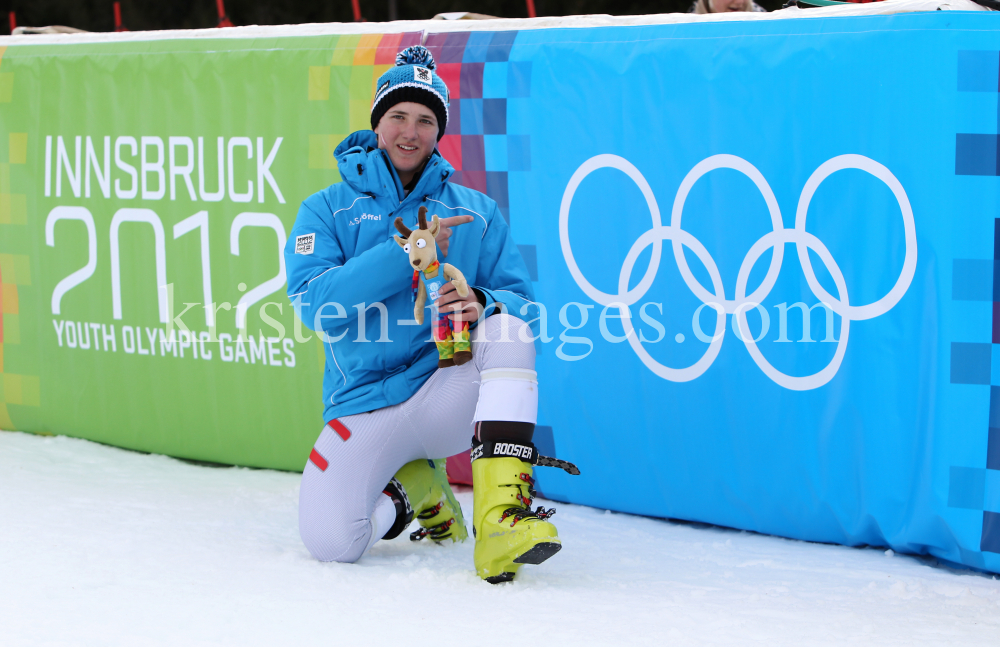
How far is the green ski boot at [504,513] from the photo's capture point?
74.5 inches

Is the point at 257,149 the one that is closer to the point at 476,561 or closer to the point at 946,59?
the point at 476,561

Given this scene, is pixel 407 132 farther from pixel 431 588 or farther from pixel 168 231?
pixel 168 231

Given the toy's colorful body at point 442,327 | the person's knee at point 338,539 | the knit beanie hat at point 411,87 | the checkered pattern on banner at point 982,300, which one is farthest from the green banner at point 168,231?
the checkered pattern on banner at point 982,300

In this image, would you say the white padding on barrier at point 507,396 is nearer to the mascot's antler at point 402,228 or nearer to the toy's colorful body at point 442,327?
the toy's colorful body at point 442,327

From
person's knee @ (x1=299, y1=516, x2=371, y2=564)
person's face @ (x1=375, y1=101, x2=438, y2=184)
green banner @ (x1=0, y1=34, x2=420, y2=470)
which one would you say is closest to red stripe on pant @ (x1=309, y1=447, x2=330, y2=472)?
person's knee @ (x1=299, y1=516, x2=371, y2=564)

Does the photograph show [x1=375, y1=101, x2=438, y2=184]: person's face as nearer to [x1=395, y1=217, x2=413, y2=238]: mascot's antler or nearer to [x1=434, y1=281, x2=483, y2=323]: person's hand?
[x1=395, y1=217, x2=413, y2=238]: mascot's antler

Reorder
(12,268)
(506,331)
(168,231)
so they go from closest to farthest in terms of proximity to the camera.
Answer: (506,331) → (168,231) → (12,268)

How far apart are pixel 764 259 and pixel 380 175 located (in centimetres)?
92

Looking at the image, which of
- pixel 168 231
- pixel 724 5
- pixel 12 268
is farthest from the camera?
pixel 12 268

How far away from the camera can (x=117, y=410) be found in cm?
333

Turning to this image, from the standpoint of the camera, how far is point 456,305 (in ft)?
6.60

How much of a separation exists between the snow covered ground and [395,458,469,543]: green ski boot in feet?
0.17

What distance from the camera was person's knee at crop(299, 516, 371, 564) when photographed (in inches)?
83.4

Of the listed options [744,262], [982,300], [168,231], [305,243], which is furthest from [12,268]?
[982,300]
